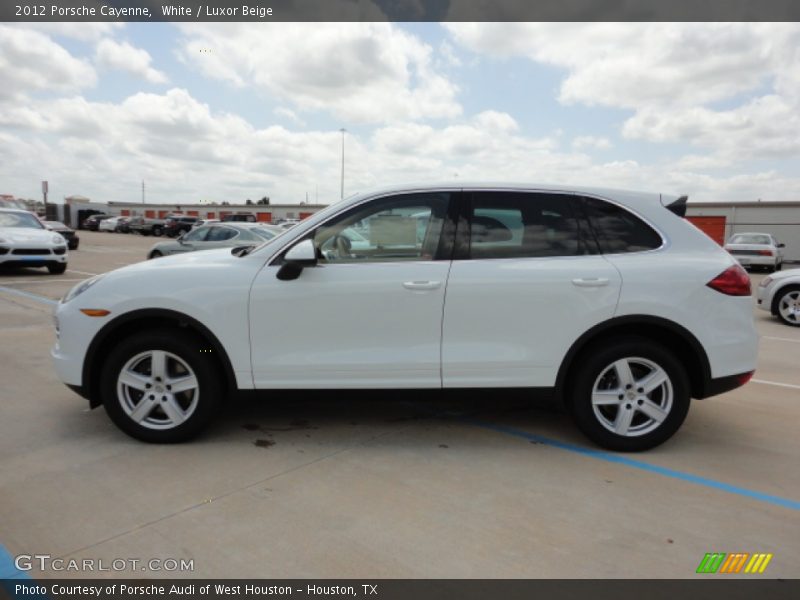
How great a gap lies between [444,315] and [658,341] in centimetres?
147

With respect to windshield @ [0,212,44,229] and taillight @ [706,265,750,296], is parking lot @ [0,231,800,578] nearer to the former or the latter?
taillight @ [706,265,750,296]

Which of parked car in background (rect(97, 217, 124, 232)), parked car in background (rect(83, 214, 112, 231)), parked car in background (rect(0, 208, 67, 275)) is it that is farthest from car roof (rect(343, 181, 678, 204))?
parked car in background (rect(83, 214, 112, 231))

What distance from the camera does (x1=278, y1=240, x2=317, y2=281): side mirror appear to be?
3715 millimetres

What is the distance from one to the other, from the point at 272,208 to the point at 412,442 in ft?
203

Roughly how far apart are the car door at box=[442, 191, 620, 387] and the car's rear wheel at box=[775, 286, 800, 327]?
25.7 ft

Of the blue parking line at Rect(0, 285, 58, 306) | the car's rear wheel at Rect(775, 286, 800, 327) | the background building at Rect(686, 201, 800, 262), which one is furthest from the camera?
the background building at Rect(686, 201, 800, 262)

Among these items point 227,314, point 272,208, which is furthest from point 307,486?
point 272,208

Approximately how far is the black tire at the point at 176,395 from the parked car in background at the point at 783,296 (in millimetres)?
9646

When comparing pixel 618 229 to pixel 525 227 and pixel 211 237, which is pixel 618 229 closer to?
pixel 525 227

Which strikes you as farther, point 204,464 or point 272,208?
point 272,208

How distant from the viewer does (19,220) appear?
48.3 ft

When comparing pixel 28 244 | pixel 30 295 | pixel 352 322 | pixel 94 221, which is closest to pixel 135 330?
pixel 352 322

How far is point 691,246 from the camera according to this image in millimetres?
3947
